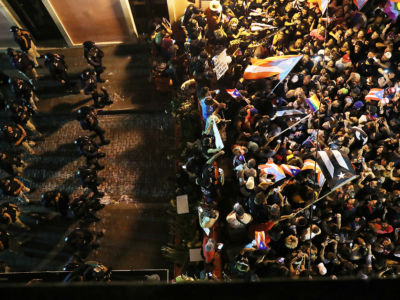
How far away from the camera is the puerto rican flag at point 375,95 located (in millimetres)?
9371

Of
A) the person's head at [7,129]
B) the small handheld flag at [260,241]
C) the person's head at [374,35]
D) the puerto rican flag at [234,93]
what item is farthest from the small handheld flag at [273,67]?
the person's head at [7,129]

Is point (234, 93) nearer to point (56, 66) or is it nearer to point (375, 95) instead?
point (375, 95)

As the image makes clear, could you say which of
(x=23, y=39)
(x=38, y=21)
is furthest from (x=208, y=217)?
(x=38, y=21)

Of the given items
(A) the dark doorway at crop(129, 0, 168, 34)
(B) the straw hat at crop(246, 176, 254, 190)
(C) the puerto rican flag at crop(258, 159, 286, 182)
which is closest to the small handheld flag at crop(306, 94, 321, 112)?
(C) the puerto rican flag at crop(258, 159, 286, 182)

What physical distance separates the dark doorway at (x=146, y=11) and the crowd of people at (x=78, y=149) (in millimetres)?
2865

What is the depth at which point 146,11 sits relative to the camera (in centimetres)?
1240

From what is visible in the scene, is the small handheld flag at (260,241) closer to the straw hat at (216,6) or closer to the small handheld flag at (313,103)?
the small handheld flag at (313,103)

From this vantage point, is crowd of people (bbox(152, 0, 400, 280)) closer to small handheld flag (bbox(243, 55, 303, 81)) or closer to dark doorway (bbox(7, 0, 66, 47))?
small handheld flag (bbox(243, 55, 303, 81))

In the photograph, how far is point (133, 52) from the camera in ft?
41.0

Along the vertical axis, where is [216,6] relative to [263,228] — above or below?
above

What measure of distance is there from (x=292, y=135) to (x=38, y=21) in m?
11.0

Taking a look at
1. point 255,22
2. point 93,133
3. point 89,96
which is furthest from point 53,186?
point 255,22

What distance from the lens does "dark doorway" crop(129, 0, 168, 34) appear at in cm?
1210

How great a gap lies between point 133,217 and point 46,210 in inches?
105
